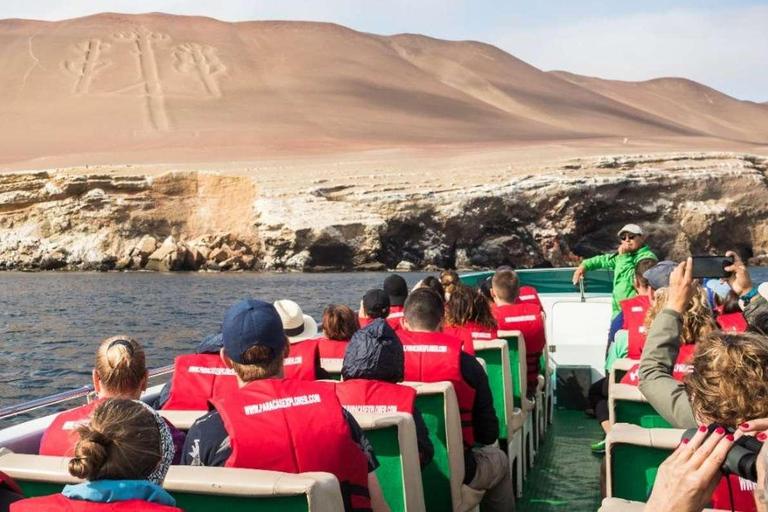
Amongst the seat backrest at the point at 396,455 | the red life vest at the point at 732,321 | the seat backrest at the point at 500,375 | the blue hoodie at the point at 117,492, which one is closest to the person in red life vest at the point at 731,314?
the red life vest at the point at 732,321

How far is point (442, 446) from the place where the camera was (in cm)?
402

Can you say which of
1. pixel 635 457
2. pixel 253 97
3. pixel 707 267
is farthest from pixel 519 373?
pixel 253 97

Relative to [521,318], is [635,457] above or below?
above

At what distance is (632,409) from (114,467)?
6.60ft

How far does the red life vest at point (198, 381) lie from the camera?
454cm

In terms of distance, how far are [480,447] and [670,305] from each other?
1813 mm

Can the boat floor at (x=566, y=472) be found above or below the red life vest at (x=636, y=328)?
below

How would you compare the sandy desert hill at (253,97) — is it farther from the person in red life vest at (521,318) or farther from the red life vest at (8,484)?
the red life vest at (8,484)

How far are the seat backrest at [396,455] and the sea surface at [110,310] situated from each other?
14726 millimetres

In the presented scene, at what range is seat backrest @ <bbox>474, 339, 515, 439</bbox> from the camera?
521 cm

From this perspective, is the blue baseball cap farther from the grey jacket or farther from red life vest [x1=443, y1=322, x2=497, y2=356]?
red life vest [x1=443, y1=322, x2=497, y2=356]

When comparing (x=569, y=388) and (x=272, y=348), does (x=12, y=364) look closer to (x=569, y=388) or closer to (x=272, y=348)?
(x=569, y=388)

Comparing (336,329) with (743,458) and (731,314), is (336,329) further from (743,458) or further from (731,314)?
(743,458)

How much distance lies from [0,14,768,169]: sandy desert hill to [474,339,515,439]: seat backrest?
90.6 metres
